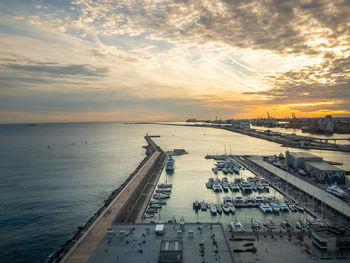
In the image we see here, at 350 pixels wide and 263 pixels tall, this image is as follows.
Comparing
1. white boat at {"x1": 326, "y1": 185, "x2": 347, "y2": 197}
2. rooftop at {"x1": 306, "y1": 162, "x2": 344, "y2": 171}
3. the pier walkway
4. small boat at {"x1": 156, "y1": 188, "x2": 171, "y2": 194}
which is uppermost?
rooftop at {"x1": 306, "y1": 162, "x2": 344, "y2": 171}

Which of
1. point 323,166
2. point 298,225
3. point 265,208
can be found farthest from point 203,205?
point 323,166

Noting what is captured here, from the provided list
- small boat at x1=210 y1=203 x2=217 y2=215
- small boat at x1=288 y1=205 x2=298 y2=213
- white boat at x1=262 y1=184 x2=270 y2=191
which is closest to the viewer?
small boat at x1=288 y1=205 x2=298 y2=213

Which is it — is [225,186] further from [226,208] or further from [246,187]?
[226,208]

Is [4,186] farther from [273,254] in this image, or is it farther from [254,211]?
[273,254]

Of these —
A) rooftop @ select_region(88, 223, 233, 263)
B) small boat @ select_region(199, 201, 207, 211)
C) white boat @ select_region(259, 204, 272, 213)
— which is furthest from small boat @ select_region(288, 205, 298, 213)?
rooftop @ select_region(88, 223, 233, 263)

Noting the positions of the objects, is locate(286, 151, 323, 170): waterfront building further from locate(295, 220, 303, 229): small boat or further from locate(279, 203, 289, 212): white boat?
locate(295, 220, 303, 229): small boat

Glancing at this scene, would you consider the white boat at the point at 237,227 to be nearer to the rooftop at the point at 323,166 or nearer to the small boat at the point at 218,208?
the small boat at the point at 218,208

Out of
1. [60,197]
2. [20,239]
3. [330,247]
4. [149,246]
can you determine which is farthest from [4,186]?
[330,247]

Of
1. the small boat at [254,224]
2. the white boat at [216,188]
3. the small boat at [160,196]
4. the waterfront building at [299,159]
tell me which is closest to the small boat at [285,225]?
the small boat at [254,224]

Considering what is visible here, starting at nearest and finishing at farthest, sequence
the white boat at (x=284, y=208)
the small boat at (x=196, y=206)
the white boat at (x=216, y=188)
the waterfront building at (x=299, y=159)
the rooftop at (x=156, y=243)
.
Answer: the rooftop at (x=156, y=243) < the white boat at (x=284, y=208) < the small boat at (x=196, y=206) < the white boat at (x=216, y=188) < the waterfront building at (x=299, y=159)
